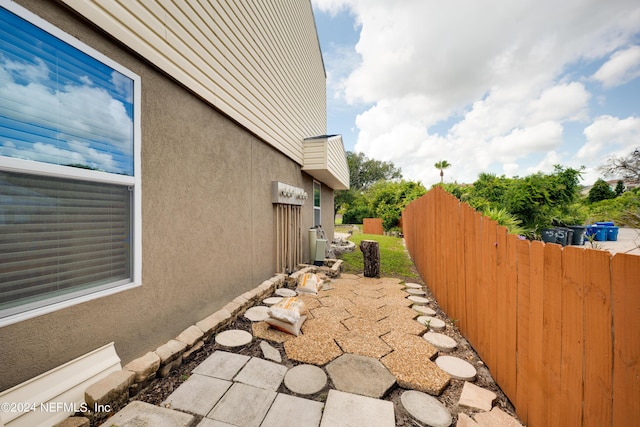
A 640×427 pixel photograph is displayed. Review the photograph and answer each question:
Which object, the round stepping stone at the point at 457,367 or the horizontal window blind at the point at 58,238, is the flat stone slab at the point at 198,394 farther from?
the round stepping stone at the point at 457,367

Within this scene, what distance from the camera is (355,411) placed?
1.62 metres

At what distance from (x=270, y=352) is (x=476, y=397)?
68.9 inches

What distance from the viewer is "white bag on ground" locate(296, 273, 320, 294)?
4172 mm

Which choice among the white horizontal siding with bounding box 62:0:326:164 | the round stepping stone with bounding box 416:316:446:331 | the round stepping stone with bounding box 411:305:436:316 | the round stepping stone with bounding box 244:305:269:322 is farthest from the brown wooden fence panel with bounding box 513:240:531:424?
the white horizontal siding with bounding box 62:0:326:164

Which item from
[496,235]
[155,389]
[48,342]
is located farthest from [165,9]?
[496,235]

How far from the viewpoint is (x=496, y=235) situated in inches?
84.6

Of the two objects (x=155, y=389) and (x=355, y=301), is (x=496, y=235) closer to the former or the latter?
(x=355, y=301)

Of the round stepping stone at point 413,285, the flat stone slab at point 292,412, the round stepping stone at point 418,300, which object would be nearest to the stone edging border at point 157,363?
the flat stone slab at point 292,412

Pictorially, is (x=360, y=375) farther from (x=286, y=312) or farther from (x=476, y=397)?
(x=286, y=312)

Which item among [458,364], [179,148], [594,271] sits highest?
[179,148]

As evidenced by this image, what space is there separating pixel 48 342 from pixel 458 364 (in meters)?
3.06

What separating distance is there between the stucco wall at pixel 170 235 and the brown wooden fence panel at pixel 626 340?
288cm

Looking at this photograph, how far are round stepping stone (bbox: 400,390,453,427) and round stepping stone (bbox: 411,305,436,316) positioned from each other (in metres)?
1.71

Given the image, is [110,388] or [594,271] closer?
[594,271]
